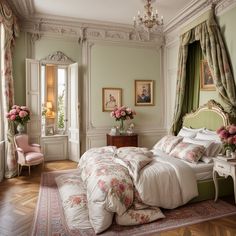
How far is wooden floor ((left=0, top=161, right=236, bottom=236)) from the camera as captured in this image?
7.98 ft

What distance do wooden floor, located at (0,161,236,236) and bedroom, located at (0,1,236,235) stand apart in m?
1.55

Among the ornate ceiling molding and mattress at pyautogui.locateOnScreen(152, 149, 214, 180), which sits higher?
the ornate ceiling molding

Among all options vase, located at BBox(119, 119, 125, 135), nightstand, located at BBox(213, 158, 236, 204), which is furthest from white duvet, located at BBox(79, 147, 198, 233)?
vase, located at BBox(119, 119, 125, 135)

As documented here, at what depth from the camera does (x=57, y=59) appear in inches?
209

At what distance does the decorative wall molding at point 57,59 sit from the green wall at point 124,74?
648 mm

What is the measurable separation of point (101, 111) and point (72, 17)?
244cm

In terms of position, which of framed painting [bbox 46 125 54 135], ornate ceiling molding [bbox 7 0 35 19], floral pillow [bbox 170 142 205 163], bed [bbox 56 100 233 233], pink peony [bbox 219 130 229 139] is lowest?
bed [bbox 56 100 233 233]

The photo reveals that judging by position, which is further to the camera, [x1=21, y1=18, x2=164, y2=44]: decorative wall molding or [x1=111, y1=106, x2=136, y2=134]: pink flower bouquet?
[x1=111, y1=106, x2=136, y2=134]: pink flower bouquet

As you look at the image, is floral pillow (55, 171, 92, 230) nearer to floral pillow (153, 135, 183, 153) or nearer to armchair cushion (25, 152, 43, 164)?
armchair cushion (25, 152, 43, 164)

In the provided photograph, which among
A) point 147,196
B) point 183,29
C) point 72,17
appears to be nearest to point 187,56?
point 183,29

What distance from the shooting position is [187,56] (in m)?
4.80

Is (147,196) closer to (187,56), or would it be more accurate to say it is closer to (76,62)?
(187,56)

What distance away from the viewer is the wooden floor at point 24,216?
95.7 inches

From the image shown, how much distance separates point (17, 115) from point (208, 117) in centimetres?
389
